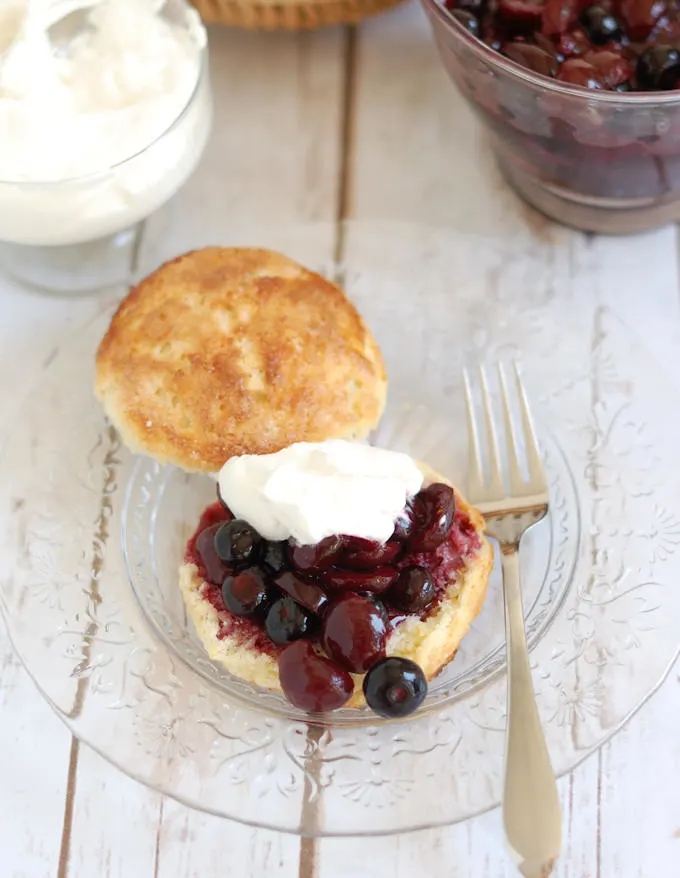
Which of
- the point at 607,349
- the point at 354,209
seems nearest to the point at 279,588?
the point at 607,349

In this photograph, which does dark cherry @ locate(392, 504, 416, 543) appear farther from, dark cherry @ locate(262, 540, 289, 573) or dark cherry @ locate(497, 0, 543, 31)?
dark cherry @ locate(497, 0, 543, 31)

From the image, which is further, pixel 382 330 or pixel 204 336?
pixel 382 330

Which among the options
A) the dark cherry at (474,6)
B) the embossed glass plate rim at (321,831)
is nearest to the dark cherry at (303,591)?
the embossed glass plate rim at (321,831)

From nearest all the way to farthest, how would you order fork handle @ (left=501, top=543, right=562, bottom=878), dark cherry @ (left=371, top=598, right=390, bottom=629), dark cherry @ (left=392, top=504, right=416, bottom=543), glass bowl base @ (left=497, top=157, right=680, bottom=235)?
fork handle @ (left=501, top=543, right=562, bottom=878) → dark cherry @ (left=371, top=598, right=390, bottom=629) → dark cherry @ (left=392, top=504, right=416, bottom=543) → glass bowl base @ (left=497, top=157, right=680, bottom=235)

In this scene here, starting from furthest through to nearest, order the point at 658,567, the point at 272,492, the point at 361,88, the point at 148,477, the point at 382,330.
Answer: the point at 361,88 → the point at 382,330 → the point at 148,477 → the point at 658,567 → the point at 272,492

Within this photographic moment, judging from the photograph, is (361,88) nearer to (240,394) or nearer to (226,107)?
(226,107)

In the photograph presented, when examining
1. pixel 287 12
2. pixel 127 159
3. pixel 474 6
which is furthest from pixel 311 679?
pixel 287 12

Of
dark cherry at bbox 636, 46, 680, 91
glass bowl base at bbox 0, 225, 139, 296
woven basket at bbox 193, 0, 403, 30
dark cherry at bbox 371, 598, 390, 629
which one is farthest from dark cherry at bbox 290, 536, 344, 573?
woven basket at bbox 193, 0, 403, 30

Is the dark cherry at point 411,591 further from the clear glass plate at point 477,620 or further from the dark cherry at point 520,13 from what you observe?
the dark cherry at point 520,13
